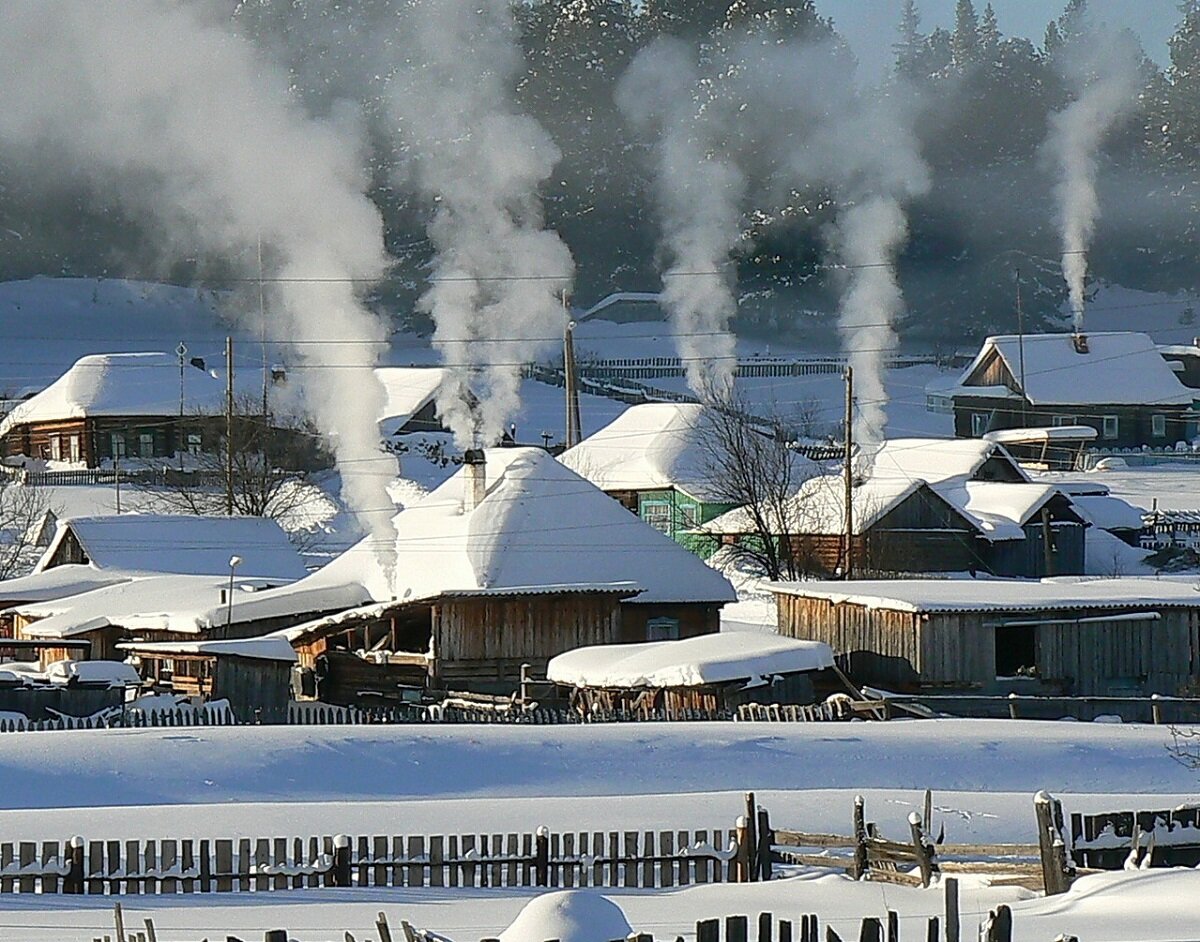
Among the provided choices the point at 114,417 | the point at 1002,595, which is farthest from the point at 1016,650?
the point at 114,417

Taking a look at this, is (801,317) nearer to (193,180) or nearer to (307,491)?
(193,180)

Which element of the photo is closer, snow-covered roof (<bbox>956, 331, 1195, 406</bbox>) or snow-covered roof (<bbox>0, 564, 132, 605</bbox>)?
snow-covered roof (<bbox>0, 564, 132, 605</bbox>)

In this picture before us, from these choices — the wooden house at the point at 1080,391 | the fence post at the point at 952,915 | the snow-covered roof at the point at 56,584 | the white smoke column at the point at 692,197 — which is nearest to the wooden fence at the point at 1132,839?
the fence post at the point at 952,915

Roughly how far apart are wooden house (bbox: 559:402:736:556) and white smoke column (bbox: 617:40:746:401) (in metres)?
16.1

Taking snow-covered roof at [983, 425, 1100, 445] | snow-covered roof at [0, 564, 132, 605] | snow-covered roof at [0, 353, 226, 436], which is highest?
snow-covered roof at [0, 353, 226, 436]

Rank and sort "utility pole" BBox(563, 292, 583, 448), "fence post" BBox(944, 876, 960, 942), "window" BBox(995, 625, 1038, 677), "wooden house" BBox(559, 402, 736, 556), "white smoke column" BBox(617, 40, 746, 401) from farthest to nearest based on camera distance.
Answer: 1. "white smoke column" BBox(617, 40, 746, 401)
2. "utility pole" BBox(563, 292, 583, 448)
3. "wooden house" BBox(559, 402, 736, 556)
4. "window" BBox(995, 625, 1038, 677)
5. "fence post" BBox(944, 876, 960, 942)

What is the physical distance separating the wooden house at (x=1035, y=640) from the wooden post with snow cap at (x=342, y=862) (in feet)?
61.5

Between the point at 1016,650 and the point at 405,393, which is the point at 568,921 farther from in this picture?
the point at 405,393

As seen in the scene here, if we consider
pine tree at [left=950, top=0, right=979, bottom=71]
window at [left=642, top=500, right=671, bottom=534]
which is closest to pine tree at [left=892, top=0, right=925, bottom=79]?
pine tree at [left=950, top=0, right=979, bottom=71]

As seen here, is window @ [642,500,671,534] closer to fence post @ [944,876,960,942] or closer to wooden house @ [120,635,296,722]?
wooden house @ [120,635,296,722]

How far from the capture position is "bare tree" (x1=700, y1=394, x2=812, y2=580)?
50.9 m

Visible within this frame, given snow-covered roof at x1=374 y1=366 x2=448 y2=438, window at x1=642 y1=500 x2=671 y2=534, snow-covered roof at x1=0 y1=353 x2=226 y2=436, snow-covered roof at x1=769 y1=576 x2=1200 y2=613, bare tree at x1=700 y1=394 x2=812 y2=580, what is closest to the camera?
snow-covered roof at x1=769 y1=576 x2=1200 y2=613

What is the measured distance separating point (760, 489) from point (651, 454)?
22.8 ft

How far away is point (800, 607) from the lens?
3722 centimetres
